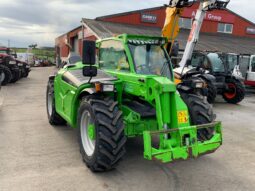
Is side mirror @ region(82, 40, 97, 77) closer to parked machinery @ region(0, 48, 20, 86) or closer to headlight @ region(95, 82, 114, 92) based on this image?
headlight @ region(95, 82, 114, 92)

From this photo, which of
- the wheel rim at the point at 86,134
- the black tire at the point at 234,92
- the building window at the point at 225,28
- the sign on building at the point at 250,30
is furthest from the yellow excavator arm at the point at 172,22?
the sign on building at the point at 250,30

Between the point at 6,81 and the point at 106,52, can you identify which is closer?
the point at 106,52

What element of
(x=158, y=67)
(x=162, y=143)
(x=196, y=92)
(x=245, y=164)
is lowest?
(x=245, y=164)

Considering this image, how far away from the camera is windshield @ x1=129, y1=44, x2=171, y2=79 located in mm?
4949

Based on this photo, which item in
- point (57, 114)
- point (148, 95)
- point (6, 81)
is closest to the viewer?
point (148, 95)

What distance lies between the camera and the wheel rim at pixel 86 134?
473 cm

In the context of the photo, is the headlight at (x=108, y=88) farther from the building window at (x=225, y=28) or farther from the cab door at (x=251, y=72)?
the building window at (x=225, y=28)

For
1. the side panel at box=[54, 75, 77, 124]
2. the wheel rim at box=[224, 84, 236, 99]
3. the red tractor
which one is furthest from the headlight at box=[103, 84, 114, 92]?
the red tractor

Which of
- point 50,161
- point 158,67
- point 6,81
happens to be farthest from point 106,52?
point 6,81

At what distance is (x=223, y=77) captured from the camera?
11961 mm

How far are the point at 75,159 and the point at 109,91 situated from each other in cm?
135

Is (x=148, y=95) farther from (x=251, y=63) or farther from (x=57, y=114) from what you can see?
(x=251, y=63)

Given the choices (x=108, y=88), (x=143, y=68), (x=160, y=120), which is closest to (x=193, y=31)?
(x=143, y=68)

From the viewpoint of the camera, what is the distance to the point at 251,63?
51.1 ft
